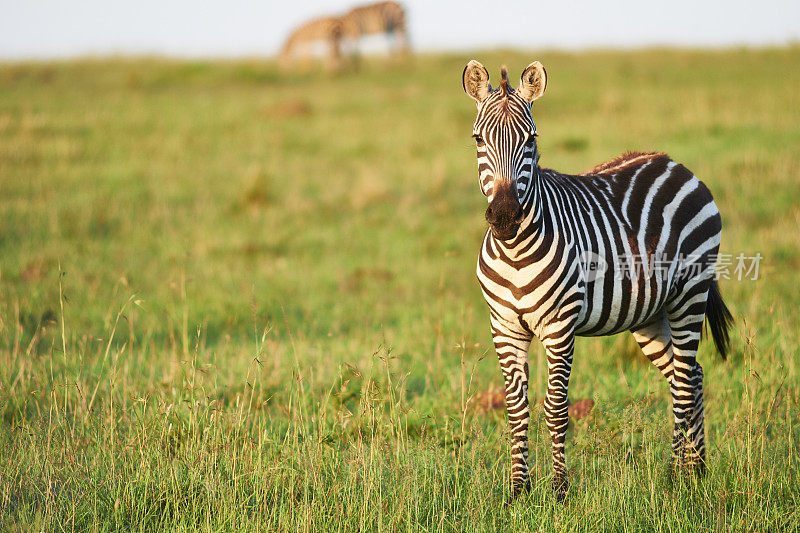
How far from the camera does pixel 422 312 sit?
8539 millimetres

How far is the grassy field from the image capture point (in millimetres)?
4043

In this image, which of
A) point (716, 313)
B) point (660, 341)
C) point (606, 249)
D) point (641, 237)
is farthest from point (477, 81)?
point (716, 313)

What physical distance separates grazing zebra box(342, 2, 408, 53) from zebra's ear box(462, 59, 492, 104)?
26703 millimetres

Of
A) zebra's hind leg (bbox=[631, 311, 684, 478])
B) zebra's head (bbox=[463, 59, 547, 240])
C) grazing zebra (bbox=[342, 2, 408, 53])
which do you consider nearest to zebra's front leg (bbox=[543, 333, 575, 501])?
zebra's head (bbox=[463, 59, 547, 240])

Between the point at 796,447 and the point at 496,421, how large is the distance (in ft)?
6.71

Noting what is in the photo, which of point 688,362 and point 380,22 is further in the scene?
point 380,22

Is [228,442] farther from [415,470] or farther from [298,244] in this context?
[298,244]

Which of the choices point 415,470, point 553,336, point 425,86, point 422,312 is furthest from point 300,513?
point 425,86

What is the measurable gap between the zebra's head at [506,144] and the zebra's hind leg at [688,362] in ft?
5.37

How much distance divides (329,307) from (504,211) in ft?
18.0

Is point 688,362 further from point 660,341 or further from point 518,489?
point 518,489

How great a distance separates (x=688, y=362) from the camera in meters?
4.73

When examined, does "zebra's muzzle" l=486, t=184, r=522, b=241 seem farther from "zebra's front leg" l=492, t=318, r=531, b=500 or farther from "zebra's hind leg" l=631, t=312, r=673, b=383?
"zebra's hind leg" l=631, t=312, r=673, b=383

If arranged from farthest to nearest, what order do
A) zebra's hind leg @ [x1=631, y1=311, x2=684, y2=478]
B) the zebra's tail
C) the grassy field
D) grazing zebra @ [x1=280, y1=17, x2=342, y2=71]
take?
grazing zebra @ [x1=280, y1=17, x2=342, y2=71], the zebra's tail, zebra's hind leg @ [x1=631, y1=311, x2=684, y2=478], the grassy field
